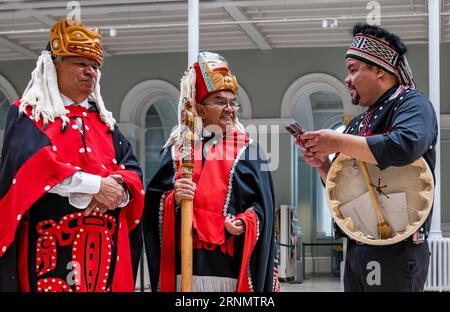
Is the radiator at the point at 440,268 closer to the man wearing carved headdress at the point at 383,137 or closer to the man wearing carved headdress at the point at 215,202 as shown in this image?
the man wearing carved headdress at the point at 215,202

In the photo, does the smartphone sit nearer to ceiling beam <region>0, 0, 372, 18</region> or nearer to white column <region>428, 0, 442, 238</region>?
white column <region>428, 0, 442, 238</region>

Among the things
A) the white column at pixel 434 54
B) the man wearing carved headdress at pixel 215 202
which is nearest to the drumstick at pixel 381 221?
the man wearing carved headdress at pixel 215 202

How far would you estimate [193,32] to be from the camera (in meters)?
8.22

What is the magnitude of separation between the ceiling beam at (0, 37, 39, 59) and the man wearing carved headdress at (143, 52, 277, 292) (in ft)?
36.1

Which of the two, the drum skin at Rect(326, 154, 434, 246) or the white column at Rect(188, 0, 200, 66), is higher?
the white column at Rect(188, 0, 200, 66)

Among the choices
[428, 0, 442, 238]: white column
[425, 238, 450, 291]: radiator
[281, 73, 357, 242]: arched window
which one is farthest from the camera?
[281, 73, 357, 242]: arched window

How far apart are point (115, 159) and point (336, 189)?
1.07m

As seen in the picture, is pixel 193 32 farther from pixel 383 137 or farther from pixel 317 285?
pixel 317 285

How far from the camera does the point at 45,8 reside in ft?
36.2

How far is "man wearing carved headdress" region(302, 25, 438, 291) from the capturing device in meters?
2.65

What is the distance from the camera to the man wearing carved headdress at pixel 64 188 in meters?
3.13

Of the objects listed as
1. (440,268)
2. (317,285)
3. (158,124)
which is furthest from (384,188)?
(158,124)

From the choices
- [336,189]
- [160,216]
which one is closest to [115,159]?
[160,216]

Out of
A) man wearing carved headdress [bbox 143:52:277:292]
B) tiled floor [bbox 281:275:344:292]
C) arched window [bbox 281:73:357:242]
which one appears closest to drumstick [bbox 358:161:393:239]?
man wearing carved headdress [bbox 143:52:277:292]
